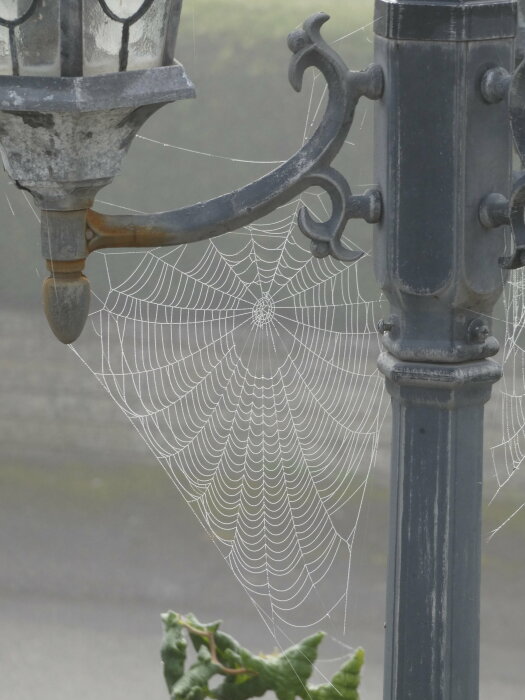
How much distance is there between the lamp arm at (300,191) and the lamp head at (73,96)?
34 mm

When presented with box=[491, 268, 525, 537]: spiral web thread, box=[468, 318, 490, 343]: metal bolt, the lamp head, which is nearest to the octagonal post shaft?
box=[468, 318, 490, 343]: metal bolt

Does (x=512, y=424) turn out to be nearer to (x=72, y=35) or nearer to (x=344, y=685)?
(x=344, y=685)

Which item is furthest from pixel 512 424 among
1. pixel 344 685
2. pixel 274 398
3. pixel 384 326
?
pixel 384 326

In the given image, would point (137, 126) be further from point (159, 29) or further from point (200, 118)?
point (200, 118)

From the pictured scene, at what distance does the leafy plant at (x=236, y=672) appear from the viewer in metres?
1.31

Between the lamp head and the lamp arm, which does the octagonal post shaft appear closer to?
the lamp arm

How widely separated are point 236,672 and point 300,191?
1.64ft

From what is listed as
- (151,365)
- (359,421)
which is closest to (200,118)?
(151,365)

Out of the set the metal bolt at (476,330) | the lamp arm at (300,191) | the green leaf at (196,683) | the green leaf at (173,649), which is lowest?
the green leaf at (196,683)

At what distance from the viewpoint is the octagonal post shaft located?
3.34 feet

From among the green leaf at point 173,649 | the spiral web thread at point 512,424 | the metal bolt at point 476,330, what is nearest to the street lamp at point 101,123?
the metal bolt at point 476,330

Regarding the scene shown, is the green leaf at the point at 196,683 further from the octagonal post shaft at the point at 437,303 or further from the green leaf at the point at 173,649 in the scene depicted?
the octagonal post shaft at the point at 437,303

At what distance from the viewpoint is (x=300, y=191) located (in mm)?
1038

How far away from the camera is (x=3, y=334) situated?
347 centimetres
